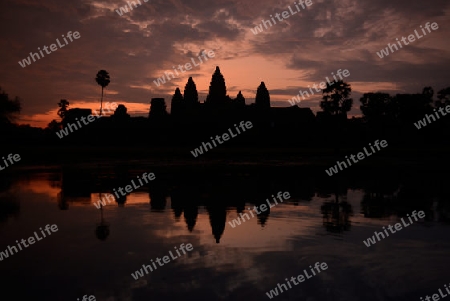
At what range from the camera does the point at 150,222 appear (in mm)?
10305

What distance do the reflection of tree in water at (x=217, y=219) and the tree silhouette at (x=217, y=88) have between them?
9311 cm

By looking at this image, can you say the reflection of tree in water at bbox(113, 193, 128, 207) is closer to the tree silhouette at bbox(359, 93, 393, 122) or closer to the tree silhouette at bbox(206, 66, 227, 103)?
the tree silhouette at bbox(359, 93, 393, 122)

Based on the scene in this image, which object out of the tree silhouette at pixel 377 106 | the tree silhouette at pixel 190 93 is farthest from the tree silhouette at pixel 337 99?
the tree silhouette at pixel 190 93

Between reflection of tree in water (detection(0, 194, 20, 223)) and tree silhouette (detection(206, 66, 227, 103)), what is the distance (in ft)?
299

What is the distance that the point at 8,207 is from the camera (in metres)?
12.5

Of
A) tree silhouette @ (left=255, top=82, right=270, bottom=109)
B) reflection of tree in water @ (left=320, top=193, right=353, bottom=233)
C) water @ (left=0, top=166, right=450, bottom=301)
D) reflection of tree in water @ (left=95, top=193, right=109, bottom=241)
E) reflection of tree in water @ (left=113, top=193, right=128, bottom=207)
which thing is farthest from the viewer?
tree silhouette @ (left=255, top=82, right=270, bottom=109)

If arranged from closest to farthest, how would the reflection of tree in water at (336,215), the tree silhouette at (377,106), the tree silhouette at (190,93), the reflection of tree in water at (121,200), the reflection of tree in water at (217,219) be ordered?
the reflection of tree in water at (217,219)
the reflection of tree in water at (336,215)
the reflection of tree in water at (121,200)
the tree silhouette at (377,106)
the tree silhouette at (190,93)

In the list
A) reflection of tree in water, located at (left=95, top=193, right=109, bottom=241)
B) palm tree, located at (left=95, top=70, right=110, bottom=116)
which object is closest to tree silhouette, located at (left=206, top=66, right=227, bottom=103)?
palm tree, located at (left=95, top=70, right=110, bottom=116)

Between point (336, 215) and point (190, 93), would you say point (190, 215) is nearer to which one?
point (336, 215)

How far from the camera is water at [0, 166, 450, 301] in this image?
Answer: 580 cm

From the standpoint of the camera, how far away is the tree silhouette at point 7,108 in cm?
6088

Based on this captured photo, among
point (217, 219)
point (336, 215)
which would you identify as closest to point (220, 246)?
point (217, 219)

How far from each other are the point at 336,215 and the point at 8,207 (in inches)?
398

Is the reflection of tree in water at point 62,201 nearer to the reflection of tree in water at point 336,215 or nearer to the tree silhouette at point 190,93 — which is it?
the reflection of tree in water at point 336,215
